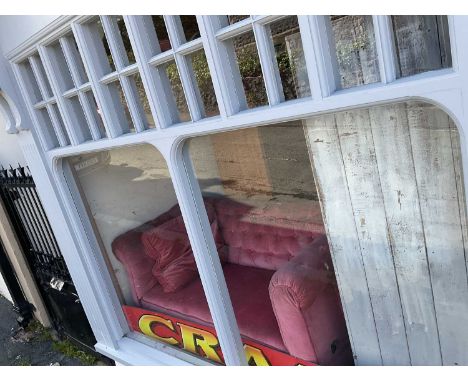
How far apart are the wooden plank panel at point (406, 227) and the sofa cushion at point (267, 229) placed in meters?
0.35

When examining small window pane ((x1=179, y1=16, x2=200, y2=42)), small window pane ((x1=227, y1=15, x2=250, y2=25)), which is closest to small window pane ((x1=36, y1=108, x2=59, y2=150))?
small window pane ((x1=179, y1=16, x2=200, y2=42))

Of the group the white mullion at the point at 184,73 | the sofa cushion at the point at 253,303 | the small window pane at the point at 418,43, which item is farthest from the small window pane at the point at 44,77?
the small window pane at the point at 418,43

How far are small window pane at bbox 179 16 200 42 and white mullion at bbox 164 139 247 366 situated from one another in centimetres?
53

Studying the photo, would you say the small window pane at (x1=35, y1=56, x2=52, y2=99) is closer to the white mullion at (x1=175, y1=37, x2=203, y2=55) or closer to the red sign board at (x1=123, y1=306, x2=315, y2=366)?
the white mullion at (x1=175, y1=37, x2=203, y2=55)

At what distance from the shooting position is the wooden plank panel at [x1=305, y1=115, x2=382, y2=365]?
66.9 inches

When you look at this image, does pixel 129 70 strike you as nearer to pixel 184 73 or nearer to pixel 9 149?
pixel 184 73

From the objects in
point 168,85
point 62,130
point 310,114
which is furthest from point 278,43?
point 62,130

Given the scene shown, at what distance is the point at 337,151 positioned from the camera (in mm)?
1688

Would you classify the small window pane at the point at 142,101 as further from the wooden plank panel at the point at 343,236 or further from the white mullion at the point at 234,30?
Answer: the wooden plank panel at the point at 343,236

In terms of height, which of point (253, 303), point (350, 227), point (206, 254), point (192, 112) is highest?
point (192, 112)

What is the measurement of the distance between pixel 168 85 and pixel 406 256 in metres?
1.28

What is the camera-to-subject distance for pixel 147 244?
3.17 meters

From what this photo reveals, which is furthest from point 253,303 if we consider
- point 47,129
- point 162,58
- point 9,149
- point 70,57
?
point 9,149

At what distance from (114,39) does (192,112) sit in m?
0.57
